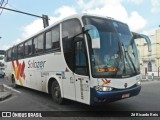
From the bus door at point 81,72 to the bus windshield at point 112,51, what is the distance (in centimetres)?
35

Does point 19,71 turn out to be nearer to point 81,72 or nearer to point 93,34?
point 81,72

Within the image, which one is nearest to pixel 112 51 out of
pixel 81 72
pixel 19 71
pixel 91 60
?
pixel 91 60

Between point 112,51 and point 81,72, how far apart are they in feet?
4.01

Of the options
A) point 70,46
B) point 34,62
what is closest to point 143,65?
point 34,62

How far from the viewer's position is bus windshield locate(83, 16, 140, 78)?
776 centimetres

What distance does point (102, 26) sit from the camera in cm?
848

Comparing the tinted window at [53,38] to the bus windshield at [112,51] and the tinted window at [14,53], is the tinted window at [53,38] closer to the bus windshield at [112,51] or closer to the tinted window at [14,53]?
the bus windshield at [112,51]

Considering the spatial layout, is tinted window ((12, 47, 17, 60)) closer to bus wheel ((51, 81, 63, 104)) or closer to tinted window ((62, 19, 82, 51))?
bus wheel ((51, 81, 63, 104))

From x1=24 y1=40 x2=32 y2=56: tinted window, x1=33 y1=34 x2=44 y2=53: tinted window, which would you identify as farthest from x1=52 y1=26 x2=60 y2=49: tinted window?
x1=24 y1=40 x2=32 y2=56: tinted window

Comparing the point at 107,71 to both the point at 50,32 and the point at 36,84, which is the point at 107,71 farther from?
the point at 36,84

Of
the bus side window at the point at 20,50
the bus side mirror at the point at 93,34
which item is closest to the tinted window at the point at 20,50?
the bus side window at the point at 20,50

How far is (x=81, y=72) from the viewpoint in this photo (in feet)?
27.3

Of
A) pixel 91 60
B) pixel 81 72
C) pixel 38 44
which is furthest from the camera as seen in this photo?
pixel 38 44

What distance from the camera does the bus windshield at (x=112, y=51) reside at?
7.76 meters
